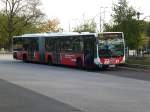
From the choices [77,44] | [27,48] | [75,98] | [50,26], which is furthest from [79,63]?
[50,26]

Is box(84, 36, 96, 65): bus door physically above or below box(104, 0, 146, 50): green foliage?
below

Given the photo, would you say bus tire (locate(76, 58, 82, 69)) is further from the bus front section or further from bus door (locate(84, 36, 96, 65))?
the bus front section

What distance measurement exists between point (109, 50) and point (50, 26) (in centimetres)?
8263

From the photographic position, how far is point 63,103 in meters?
14.8

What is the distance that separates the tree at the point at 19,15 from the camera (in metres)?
99.6

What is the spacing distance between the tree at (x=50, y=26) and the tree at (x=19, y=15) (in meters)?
3.20

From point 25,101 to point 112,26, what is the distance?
2885 centimetres

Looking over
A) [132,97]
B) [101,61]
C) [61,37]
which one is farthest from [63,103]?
[61,37]

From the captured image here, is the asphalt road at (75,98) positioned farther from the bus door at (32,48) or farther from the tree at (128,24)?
the bus door at (32,48)

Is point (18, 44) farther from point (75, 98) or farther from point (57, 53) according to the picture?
point (75, 98)

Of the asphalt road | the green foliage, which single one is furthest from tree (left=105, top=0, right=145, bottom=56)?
the asphalt road

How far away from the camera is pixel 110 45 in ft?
112

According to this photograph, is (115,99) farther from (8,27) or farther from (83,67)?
(8,27)

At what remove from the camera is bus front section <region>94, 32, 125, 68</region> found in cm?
3354
